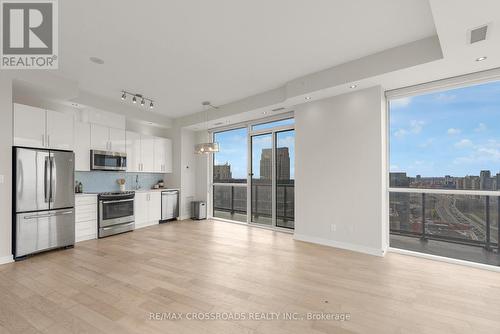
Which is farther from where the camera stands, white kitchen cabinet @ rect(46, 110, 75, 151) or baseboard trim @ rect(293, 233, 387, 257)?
white kitchen cabinet @ rect(46, 110, 75, 151)

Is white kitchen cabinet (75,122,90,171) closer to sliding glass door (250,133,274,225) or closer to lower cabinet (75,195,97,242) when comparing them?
lower cabinet (75,195,97,242)

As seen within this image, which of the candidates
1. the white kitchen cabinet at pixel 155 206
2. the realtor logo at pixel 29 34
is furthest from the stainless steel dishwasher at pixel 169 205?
the realtor logo at pixel 29 34

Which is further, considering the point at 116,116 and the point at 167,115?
the point at 167,115

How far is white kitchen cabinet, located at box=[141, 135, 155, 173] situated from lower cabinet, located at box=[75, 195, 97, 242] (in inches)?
64.7

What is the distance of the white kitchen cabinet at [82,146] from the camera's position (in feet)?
15.9

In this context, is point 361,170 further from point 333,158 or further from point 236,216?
point 236,216

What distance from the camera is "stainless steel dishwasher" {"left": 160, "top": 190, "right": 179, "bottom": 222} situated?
650cm

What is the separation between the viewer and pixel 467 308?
2.28m

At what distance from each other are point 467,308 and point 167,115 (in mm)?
7092

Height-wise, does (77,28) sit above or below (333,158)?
above

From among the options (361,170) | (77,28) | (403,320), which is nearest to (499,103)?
(361,170)

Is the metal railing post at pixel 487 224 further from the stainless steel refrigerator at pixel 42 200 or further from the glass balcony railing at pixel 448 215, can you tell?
the stainless steel refrigerator at pixel 42 200

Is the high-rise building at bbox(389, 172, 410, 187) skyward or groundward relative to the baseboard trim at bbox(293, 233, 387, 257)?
skyward

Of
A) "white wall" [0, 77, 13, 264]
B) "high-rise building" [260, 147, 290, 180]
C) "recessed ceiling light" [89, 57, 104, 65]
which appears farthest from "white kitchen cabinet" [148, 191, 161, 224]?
"recessed ceiling light" [89, 57, 104, 65]
